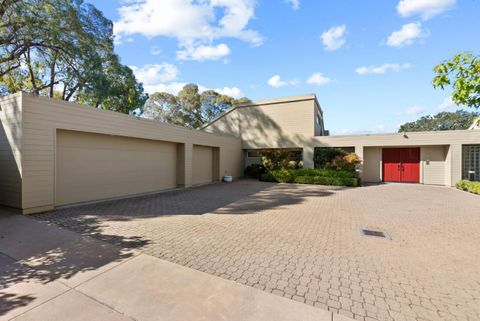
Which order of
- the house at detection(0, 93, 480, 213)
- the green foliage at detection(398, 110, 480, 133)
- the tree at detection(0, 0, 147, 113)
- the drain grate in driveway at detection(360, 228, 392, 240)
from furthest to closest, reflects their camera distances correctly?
the green foliage at detection(398, 110, 480, 133), the tree at detection(0, 0, 147, 113), the house at detection(0, 93, 480, 213), the drain grate in driveway at detection(360, 228, 392, 240)

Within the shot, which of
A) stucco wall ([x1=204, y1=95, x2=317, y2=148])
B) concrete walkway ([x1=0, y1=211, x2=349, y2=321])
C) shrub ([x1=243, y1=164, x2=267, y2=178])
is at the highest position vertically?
stucco wall ([x1=204, y1=95, x2=317, y2=148])

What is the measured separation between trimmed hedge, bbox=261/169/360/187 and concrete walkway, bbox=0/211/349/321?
11650 mm

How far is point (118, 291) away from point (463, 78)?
16.5ft

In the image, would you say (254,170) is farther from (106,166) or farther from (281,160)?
(106,166)

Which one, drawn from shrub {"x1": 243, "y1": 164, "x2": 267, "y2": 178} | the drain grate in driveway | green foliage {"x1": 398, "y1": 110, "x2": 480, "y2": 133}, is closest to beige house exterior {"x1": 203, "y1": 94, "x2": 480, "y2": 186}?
shrub {"x1": 243, "y1": 164, "x2": 267, "y2": 178}

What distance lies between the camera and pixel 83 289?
A: 2.79 metres

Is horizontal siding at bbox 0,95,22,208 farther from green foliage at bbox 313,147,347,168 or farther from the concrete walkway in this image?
green foliage at bbox 313,147,347,168

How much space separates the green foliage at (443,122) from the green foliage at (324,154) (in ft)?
129

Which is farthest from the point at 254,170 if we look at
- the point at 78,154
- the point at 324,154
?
the point at 78,154

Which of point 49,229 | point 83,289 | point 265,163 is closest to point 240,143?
point 265,163

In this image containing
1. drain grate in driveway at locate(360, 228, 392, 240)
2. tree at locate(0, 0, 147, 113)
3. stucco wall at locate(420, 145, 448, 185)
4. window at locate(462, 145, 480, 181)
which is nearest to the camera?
drain grate in driveway at locate(360, 228, 392, 240)

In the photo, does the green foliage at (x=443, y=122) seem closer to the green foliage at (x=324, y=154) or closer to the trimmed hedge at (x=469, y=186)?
the trimmed hedge at (x=469, y=186)

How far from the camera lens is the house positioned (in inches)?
239

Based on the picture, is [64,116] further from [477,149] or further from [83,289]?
[477,149]
